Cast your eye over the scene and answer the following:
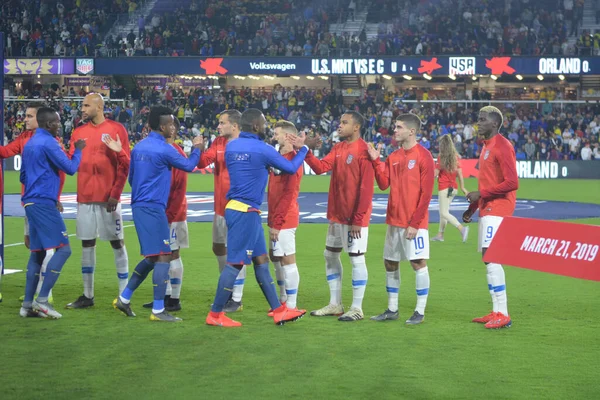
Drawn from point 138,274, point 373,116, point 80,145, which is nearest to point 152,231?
point 138,274

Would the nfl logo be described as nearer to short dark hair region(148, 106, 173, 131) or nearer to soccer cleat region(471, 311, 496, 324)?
short dark hair region(148, 106, 173, 131)

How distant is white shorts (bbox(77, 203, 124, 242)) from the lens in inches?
396

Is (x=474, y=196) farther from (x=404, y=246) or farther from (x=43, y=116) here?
(x=43, y=116)

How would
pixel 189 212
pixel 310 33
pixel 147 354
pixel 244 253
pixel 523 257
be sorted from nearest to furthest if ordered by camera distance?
pixel 523 257 < pixel 147 354 < pixel 244 253 < pixel 189 212 < pixel 310 33

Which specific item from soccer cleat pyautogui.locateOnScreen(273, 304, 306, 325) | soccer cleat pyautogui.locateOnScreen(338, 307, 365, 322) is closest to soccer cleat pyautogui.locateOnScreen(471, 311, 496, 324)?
soccer cleat pyautogui.locateOnScreen(338, 307, 365, 322)

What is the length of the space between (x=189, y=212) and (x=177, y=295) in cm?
1234

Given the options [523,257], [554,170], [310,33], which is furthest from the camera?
[310,33]

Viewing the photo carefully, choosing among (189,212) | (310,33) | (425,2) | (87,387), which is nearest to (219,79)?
(310,33)

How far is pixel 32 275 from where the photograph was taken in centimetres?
941

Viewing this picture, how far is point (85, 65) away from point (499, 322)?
4100 cm

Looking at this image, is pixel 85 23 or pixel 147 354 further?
pixel 85 23

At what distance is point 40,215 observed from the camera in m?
9.44

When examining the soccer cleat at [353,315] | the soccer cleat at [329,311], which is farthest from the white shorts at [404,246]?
the soccer cleat at [329,311]

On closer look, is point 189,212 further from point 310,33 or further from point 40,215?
point 310,33
